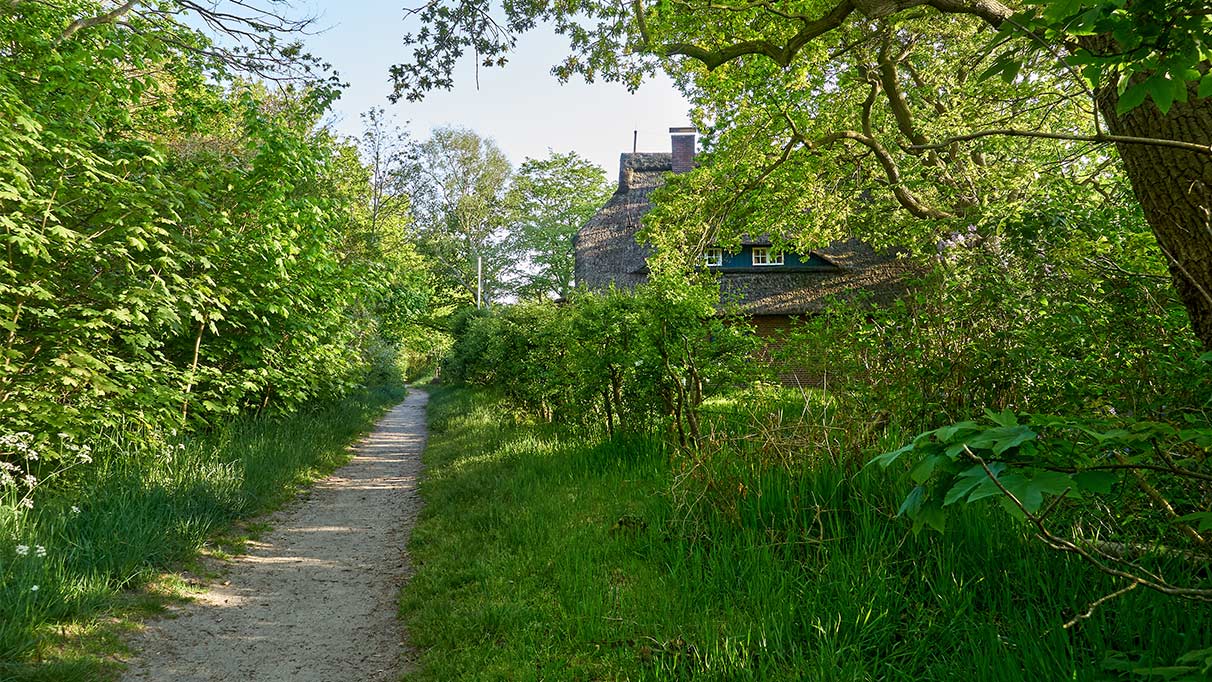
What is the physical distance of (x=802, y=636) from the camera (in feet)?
9.64

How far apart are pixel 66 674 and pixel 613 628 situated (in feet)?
9.47

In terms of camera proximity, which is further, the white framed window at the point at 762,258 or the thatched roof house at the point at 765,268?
the white framed window at the point at 762,258

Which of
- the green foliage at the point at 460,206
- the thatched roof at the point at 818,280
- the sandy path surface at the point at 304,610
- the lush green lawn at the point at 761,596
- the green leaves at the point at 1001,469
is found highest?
the green foliage at the point at 460,206

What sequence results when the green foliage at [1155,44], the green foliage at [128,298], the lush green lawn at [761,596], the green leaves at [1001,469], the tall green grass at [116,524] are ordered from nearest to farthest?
the green leaves at [1001,469], the green foliage at [1155,44], the lush green lawn at [761,596], the tall green grass at [116,524], the green foliage at [128,298]

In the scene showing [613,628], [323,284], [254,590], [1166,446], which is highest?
[323,284]

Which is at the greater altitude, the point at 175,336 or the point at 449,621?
the point at 175,336

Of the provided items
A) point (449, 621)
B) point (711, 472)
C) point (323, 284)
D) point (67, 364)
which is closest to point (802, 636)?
point (711, 472)

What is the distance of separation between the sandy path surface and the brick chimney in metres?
22.2

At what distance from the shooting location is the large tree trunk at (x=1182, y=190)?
2.38 metres

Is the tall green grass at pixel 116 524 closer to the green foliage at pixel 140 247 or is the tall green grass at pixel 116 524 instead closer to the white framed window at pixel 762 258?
the green foliage at pixel 140 247

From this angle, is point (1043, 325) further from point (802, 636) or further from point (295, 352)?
point (295, 352)

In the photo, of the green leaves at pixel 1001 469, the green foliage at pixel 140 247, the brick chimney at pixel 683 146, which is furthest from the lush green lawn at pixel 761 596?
the brick chimney at pixel 683 146

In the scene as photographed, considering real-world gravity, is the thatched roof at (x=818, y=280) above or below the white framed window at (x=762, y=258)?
below

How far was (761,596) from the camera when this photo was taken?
10.7 feet
